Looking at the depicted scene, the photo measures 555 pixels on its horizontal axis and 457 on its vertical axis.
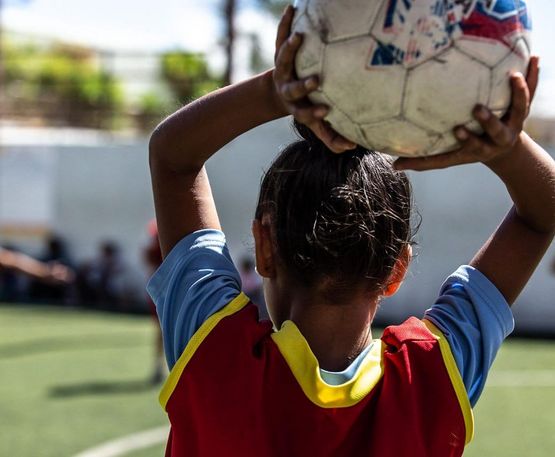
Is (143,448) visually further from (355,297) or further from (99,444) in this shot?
(355,297)

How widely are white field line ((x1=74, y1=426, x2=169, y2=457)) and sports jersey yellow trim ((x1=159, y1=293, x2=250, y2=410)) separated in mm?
4649

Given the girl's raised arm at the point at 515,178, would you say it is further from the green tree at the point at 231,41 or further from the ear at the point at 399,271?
the green tree at the point at 231,41

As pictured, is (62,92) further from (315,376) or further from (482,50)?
(482,50)

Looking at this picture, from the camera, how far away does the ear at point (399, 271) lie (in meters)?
1.71

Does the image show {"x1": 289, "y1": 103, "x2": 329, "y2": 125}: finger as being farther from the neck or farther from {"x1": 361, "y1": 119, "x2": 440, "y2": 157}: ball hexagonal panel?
the neck

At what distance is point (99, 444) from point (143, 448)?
0.33 metres

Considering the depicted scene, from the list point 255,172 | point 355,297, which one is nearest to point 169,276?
point 355,297

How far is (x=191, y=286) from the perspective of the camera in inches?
68.2

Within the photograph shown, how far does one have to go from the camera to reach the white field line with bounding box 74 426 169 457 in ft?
20.0

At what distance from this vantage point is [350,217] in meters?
1.60

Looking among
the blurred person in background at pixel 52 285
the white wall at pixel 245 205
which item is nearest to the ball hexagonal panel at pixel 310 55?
the white wall at pixel 245 205

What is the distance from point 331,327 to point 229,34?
16.4 metres

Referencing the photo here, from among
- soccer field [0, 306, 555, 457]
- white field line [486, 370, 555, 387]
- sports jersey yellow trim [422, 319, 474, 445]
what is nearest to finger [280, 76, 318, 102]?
sports jersey yellow trim [422, 319, 474, 445]

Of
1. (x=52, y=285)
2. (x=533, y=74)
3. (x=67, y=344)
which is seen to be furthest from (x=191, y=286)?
(x=52, y=285)
